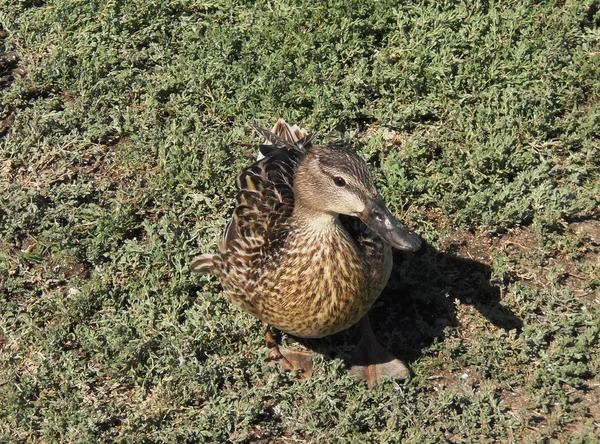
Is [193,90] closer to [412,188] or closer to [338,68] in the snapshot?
[338,68]

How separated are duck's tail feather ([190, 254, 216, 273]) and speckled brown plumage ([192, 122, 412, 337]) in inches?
8.7

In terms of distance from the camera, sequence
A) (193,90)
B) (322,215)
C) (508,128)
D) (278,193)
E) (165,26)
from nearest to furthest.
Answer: (322,215), (278,193), (508,128), (193,90), (165,26)

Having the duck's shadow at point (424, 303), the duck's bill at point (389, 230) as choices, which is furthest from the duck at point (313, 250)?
the duck's shadow at point (424, 303)

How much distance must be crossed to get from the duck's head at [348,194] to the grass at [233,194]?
3.61 feet

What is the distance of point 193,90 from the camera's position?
7.53 metres

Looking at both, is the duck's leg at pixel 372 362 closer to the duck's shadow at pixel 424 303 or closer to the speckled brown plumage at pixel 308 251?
the duck's shadow at pixel 424 303

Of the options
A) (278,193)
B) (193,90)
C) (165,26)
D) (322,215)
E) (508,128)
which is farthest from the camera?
(165,26)

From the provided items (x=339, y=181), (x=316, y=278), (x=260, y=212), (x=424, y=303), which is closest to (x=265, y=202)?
(x=260, y=212)

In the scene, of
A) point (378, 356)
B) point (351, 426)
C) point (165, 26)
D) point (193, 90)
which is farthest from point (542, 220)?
point (165, 26)

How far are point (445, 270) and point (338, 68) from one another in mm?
2011

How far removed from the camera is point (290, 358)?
6.04 metres

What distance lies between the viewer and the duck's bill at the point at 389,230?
507 cm

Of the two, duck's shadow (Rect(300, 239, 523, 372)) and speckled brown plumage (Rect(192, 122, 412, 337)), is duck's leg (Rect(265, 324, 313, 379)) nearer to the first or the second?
duck's shadow (Rect(300, 239, 523, 372))

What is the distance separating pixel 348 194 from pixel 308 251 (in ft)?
Answer: 1.61
